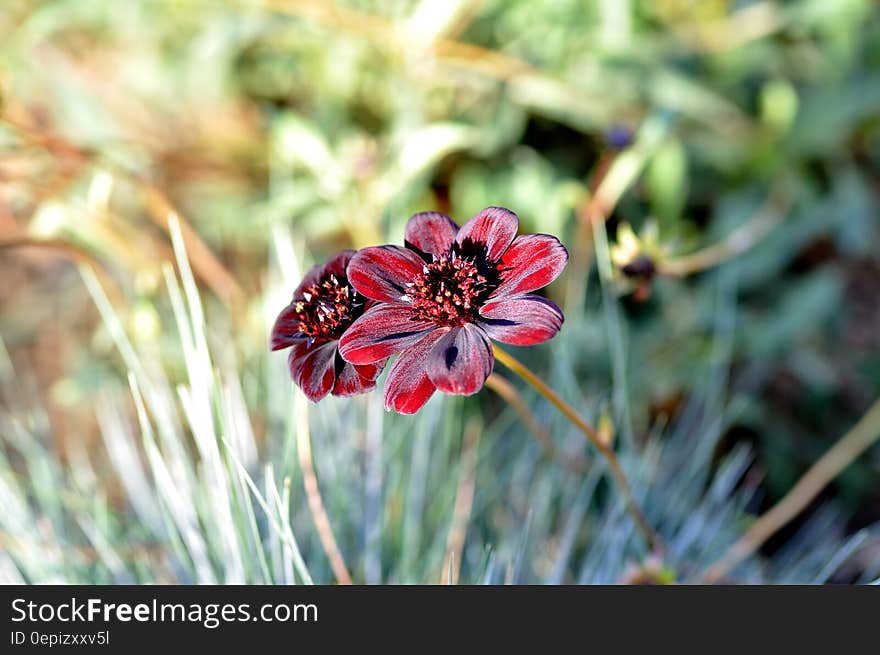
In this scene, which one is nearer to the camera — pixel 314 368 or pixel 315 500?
pixel 314 368

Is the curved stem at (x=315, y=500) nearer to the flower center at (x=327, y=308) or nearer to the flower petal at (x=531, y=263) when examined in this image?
the flower center at (x=327, y=308)

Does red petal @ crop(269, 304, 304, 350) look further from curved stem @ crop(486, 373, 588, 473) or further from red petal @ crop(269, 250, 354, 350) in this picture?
curved stem @ crop(486, 373, 588, 473)

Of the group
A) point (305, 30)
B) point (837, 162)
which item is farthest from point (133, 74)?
point (837, 162)

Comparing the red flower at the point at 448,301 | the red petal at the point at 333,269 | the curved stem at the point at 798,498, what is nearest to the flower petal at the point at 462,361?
the red flower at the point at 448,301

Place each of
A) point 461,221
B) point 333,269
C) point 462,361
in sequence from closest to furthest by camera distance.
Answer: point 462,361 < point 333,269 < point 461,221

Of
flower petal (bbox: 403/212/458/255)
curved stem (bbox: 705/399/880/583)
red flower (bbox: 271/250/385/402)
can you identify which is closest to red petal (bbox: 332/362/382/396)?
red flower (bbox: 271/250/385/402)

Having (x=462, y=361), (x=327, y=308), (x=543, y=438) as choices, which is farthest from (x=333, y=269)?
(x=543, y=438)

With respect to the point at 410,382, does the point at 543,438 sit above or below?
above

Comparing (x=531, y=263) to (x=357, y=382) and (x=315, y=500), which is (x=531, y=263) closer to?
(x=357, y=382)
